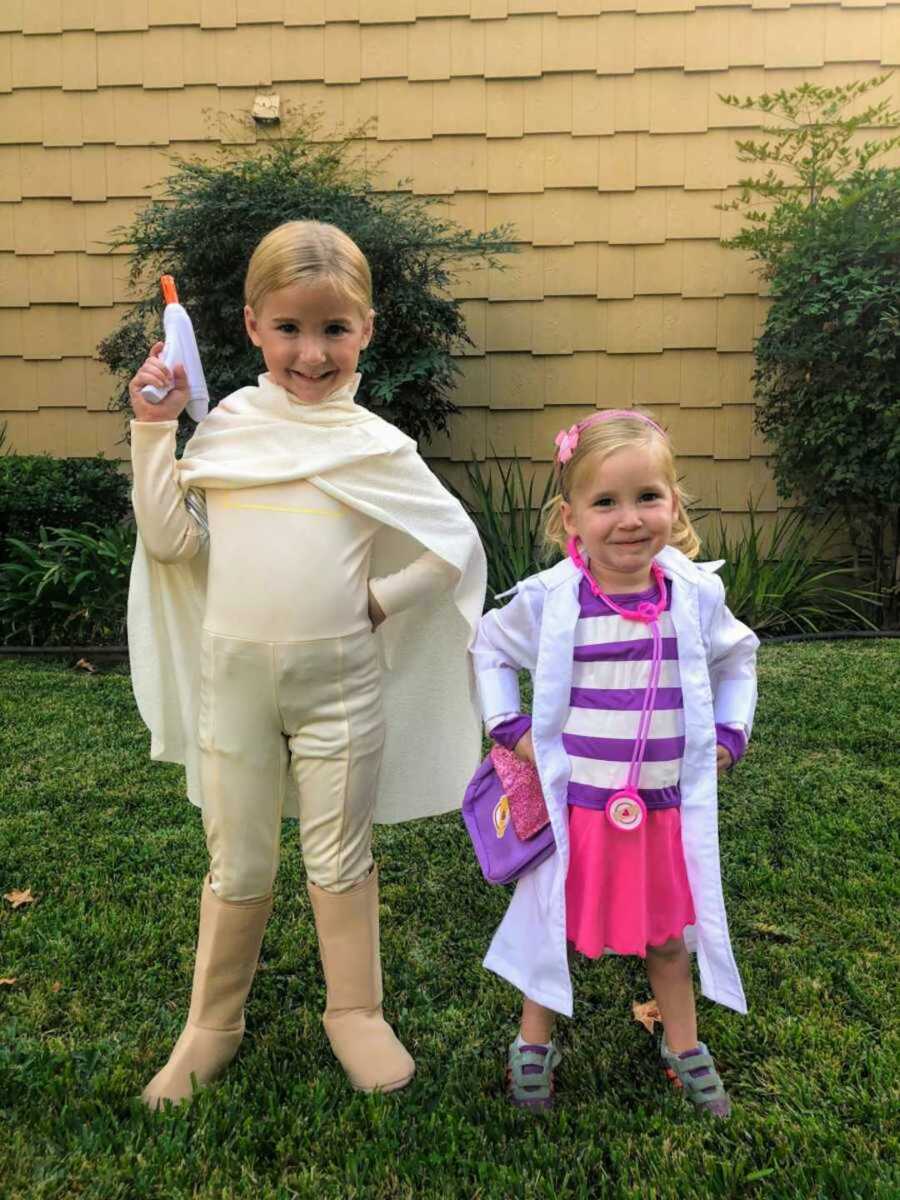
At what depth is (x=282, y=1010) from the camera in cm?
224

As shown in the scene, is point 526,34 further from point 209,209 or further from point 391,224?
point 209,209

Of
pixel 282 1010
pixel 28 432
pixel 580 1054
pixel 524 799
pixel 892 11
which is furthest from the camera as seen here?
pixel 28 432

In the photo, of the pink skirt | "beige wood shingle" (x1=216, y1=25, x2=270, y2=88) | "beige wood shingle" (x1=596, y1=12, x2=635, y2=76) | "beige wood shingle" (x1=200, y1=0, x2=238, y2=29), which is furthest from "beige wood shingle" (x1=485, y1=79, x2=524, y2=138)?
the pink skirt

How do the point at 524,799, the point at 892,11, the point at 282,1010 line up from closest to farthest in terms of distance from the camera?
the point at 524,799, the point at 282,1010, the point at 892,11

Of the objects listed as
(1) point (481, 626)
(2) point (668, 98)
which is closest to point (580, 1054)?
(1) point (481, 626)

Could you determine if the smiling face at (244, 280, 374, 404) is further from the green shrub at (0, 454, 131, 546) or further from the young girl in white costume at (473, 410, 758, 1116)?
the green shrub at (0, 454, 131, 546)

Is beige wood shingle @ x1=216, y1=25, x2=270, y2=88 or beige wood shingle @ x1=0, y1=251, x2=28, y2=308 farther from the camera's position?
beige wood shingle @ x1=0, y1=251, x2=28, y2=308

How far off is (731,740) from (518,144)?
15.6 ft

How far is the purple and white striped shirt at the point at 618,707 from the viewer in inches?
71.8

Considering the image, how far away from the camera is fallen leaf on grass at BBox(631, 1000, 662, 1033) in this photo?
218cm

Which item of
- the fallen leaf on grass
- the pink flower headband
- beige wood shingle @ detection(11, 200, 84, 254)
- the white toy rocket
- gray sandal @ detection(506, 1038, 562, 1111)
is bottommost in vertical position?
the fallen leaf on grass

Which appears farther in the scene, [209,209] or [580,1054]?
[209,209]

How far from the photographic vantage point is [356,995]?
1983 millimetres

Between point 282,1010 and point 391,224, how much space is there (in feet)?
13.1
